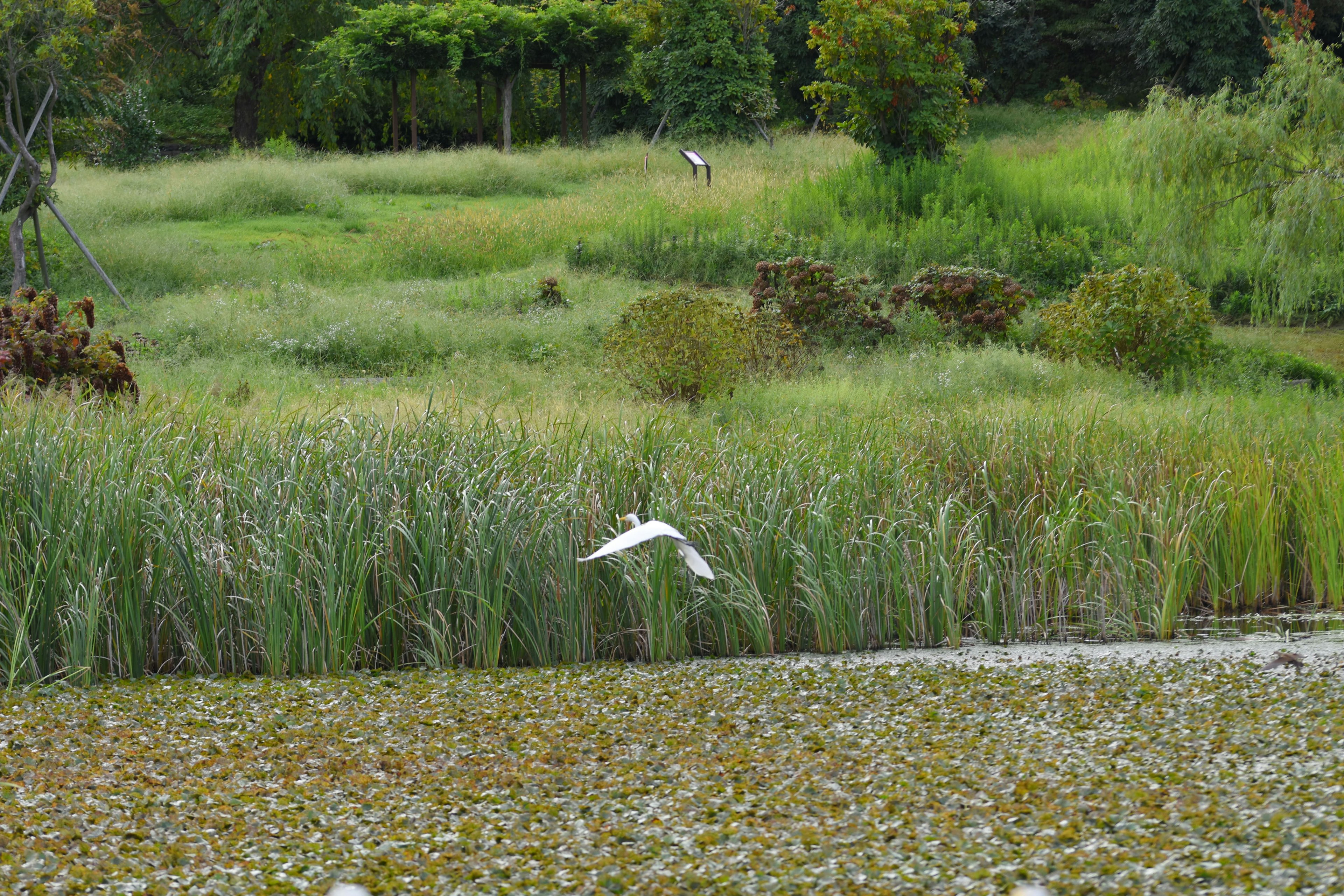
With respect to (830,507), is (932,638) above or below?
below

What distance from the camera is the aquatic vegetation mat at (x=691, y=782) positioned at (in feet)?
9.43

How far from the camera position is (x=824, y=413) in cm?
774

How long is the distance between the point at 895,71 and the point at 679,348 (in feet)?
29.3

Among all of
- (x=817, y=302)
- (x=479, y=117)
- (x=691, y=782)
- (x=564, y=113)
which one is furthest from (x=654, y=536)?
(x=479, y=117)

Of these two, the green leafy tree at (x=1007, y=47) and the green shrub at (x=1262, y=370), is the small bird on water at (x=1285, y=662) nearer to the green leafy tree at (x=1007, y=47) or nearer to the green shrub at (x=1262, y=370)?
the green shrub at (x=1262, y=370)

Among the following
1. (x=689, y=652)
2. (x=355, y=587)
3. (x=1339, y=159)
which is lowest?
(x=689, y=652)

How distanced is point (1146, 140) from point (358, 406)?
23.7 feet

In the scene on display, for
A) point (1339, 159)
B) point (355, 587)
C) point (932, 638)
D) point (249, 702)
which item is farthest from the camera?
point (1339, 159)

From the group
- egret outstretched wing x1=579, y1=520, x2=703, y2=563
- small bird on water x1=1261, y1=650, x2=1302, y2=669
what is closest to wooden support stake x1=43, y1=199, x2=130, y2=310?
egret outstretched wing x1=579, y1=520, x2=703, y2=563

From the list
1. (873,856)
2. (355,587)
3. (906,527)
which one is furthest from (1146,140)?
(873,856)

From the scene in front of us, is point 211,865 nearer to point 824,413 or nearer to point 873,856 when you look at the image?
point 873,856

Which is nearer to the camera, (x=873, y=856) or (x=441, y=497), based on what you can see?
(x=873, y=856)

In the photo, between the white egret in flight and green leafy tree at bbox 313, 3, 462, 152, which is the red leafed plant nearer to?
the white egret in flight

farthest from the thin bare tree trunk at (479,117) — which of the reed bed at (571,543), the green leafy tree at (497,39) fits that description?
the reed bed at (571,543)
